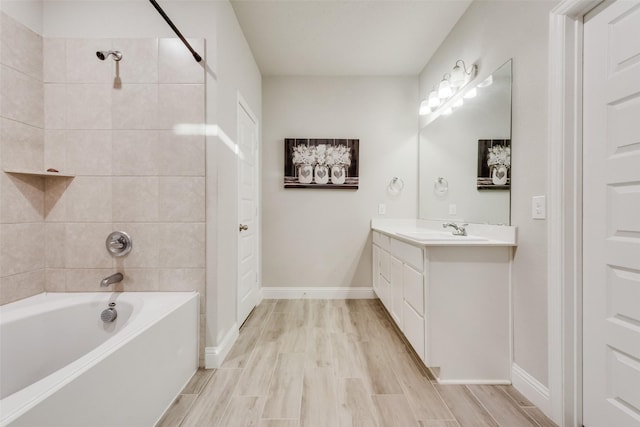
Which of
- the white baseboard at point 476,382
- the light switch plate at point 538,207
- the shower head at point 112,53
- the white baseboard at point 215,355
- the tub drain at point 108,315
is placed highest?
the shower head at point 112,53

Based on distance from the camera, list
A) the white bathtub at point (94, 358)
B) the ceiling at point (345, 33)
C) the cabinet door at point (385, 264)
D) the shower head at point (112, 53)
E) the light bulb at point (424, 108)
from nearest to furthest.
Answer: the white bathtub at point (94, 358), the shower head at point (112, 53), the ceiling at point (345, 33), the cabinet door at point (385, 264), the light bulb at point (424, 108)

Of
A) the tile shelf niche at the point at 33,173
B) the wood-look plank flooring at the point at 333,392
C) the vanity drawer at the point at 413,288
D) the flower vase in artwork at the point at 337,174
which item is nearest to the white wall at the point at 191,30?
the wood-look plank flooring at the point at 333,392

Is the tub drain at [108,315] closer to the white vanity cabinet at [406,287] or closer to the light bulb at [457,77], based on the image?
the white vanity cabinet at [406,287]

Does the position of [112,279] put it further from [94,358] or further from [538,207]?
[538,207]

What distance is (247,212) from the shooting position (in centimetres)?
270

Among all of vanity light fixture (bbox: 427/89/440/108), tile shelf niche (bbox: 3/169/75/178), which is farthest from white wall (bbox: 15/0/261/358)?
vanity light fixture (bbox: 427/89/440/108)

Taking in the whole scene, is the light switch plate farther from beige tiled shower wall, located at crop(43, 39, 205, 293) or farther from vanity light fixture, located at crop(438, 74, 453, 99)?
beige tiled shower wall, located at crop(43, 39, 205, 293)

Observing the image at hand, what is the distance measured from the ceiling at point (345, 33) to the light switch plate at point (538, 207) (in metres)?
1.66

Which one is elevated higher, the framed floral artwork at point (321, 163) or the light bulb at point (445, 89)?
the light bulb at point (445, 89)

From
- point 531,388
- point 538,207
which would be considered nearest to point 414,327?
point 531,388

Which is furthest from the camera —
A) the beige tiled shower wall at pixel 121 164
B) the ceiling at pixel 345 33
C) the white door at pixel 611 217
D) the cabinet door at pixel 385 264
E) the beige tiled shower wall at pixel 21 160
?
the cabinet door at pixel 385 264

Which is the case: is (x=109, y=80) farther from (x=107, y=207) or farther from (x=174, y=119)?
(x=107, y=207)

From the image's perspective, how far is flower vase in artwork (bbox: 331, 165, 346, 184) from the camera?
323 centimetres

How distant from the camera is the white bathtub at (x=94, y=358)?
874 mm
